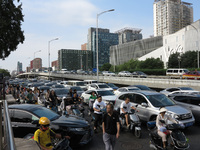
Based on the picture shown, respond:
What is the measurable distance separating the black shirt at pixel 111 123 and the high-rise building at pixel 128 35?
175 m

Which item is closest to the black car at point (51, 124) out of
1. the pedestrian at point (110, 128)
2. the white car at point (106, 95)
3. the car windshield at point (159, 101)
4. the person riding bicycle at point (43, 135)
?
the pedestrian at point (110, 128)

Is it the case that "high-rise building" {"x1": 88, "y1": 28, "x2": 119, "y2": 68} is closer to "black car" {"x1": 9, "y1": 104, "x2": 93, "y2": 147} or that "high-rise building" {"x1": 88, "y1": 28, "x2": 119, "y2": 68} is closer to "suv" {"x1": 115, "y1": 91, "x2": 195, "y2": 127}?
"suv" {"x1": 115, "y1": 91, "x2": 195, "y2": 127}

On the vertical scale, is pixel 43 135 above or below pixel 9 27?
below

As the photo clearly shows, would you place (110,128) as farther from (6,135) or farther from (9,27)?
(9,27)

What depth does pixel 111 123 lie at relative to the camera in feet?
16.4

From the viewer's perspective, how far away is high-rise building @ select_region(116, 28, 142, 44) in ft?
583

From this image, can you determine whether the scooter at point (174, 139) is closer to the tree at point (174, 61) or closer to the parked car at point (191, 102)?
the parked car at point (191, 102)

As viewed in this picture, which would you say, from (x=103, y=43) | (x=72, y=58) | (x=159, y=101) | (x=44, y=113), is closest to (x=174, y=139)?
(x=159, y=101)

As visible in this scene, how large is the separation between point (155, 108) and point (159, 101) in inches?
26.1

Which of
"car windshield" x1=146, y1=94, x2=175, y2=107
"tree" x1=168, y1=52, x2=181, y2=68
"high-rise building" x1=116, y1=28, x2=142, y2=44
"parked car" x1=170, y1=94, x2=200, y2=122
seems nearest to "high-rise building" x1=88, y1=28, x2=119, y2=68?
"high-rise building" x1=116, y1=28, x2=142, y2=44

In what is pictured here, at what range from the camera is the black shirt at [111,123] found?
4.95 metres

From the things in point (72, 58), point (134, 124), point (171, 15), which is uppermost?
point (171, 15)

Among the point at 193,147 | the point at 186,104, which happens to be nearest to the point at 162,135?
the point at 193,147

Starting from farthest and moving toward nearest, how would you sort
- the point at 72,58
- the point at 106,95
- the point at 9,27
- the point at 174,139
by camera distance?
the point at 72,58, the point at 9,27, the point at 106,95, the point at 174,139
